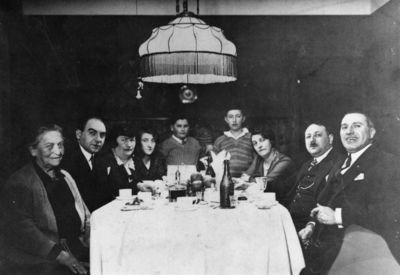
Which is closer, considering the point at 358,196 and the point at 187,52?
the point at 187,52

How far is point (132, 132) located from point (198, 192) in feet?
2.09

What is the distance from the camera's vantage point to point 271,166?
2.85 meters

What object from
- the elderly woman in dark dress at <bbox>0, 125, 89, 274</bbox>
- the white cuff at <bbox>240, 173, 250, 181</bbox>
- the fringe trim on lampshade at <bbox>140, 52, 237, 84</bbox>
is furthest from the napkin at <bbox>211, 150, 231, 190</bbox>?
the elderly woman in dark dress at <bbox>0, 125, 89, 274</bbox>

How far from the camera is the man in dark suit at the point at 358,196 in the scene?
108 inches

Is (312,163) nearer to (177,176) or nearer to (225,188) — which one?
(225,188)

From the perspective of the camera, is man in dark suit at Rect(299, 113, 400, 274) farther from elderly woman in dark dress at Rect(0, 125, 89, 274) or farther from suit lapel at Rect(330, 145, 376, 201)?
elderly woman in dark dress at Rect(0, 125, 89, 274)

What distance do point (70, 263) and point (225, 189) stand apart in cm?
118

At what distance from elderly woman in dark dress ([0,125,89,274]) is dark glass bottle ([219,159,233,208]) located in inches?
38.6

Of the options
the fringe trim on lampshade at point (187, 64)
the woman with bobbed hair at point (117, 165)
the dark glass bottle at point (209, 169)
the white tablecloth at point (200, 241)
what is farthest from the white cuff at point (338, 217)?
the woman with bobbed hair at point (117, 165)

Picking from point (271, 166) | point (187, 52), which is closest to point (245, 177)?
point (271, 166)

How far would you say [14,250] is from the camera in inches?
108

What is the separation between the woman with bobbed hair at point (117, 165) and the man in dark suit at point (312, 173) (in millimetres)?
1142

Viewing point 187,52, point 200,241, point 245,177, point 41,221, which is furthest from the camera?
point 245,177

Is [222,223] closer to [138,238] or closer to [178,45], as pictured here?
[138,238]
